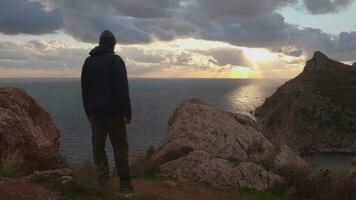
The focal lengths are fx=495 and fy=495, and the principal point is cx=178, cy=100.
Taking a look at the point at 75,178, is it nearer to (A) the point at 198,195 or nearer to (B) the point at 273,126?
(A) the point at 198,195

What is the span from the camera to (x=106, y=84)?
30.1 feet

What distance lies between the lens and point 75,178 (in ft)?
30.9

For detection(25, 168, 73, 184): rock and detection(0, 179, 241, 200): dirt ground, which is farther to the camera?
detection(25, 168, 73, 184): rock

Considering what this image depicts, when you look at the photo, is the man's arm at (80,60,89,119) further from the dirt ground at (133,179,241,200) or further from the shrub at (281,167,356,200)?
the shrub at (281,167,356,200)

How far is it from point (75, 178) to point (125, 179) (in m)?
0.97

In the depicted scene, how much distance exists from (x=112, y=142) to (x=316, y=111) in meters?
108

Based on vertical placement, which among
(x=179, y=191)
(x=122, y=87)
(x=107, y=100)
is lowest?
(x=179, y=191)

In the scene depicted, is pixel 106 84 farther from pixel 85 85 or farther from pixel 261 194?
pixel 261 194

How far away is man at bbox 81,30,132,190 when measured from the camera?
357 inches

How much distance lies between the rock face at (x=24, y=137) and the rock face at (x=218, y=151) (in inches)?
118

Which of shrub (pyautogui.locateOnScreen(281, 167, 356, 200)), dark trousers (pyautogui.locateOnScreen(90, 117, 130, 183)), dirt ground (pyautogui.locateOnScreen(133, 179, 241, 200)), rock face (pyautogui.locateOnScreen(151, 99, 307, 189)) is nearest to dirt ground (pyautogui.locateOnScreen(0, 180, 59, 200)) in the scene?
dark trousers (pyautogui.locateOnScreen(90, 117, 130, 183))

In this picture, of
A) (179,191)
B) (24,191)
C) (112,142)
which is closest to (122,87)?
(112,142)

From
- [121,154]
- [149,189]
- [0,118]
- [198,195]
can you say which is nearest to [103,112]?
[121,154]

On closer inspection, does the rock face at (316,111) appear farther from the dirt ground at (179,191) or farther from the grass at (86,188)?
the grass at (86,188)
